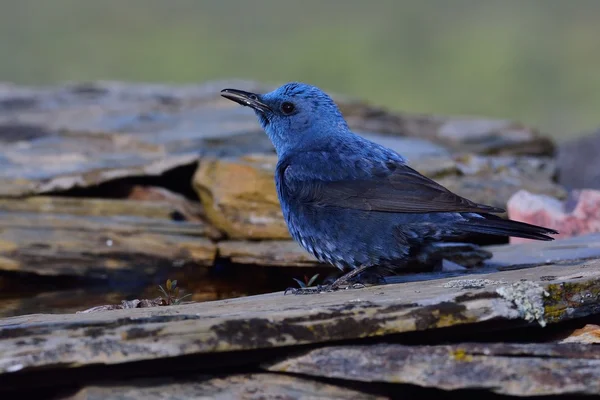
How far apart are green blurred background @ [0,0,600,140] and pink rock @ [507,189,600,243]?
25.0 ft

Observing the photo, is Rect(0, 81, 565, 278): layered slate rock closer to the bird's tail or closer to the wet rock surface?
the wet rock surface

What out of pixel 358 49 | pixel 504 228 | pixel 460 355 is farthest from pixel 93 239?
pixel 358 49

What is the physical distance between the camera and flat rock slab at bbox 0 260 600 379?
352cm

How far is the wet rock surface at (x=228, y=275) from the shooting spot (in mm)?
3572

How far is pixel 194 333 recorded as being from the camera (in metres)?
3.61

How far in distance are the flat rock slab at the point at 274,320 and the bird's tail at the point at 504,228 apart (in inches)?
13.7

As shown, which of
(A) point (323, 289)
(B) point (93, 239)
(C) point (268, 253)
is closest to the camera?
(A) point (323, 289)

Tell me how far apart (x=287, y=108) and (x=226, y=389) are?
2728mm

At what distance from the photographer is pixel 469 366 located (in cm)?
352

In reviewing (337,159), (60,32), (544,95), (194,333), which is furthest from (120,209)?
(60,32)

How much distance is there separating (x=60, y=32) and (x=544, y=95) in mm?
9850

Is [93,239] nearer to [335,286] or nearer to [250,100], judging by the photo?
[250,100]

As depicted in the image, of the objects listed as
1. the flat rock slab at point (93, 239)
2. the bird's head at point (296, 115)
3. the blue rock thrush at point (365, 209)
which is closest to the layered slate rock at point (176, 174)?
the flat rock slab at point (93, 239)

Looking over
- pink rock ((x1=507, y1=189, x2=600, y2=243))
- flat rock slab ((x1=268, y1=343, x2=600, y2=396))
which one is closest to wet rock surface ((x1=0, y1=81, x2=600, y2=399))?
flat rock slab ((x1=268, y1=343, x2=600, y2=396))
